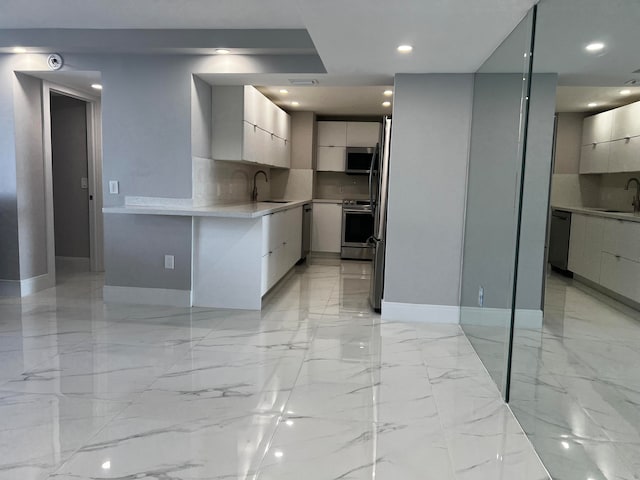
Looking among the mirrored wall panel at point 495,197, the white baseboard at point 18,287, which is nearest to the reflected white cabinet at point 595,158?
the mirrored wall panel at point 495,197

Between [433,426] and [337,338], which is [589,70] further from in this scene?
[337,338]

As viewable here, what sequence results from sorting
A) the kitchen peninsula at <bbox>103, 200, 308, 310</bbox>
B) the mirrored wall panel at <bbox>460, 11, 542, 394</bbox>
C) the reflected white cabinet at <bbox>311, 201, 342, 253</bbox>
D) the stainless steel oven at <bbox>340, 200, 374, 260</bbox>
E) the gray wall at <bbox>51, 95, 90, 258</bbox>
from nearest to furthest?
the mirrored wall panel at <bbox>460, 11, 542, 394</bbox>
the kitchen peninsula at <bbox>103, 200, 308, 310</bbox>
the gray wall at <bbox>51, 95, 90, 258</bbox>
the stainless steel oven at <bbox>340, 200, 374, 260</bbox>
the reflected white cabinet at <bbox>311, 201, 342, 253</bbox>

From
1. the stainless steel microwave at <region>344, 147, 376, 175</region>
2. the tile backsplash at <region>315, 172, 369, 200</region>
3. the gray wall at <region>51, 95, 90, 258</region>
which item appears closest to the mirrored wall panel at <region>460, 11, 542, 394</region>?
the stainless steel microwave at <region>344, 147, 376, 175</region>

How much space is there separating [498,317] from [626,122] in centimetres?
153

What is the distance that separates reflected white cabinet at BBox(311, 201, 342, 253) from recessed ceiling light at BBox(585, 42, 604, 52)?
5.46 meters

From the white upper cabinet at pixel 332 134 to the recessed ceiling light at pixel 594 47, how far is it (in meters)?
5.74

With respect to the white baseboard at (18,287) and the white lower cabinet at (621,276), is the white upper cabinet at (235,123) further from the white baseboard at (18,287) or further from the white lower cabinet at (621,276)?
the white lower cabinet at (621,276)

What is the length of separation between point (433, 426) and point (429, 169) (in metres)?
2.22

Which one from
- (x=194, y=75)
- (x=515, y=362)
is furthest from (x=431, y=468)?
(x=194, y=75)

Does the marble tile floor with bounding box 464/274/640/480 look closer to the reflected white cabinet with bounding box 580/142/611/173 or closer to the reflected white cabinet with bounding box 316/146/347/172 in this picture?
the reflected white cabinet with bounding box 580/142/611/173

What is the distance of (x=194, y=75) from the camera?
421 centimetres

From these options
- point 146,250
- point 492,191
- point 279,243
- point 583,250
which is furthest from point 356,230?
point 583,250

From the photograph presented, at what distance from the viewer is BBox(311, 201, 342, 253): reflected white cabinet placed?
717 centimetres

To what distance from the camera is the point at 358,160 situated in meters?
7.33
